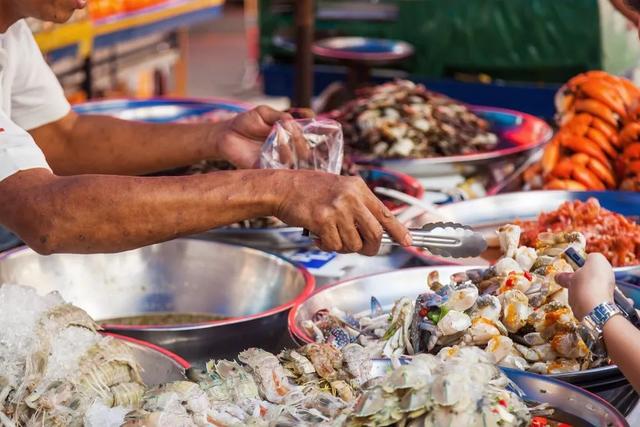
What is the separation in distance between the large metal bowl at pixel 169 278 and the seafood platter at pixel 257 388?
0.55 meters

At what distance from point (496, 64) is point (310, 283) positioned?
4388 millimetres

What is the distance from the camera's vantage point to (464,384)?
1155mm

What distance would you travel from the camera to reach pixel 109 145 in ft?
7.88

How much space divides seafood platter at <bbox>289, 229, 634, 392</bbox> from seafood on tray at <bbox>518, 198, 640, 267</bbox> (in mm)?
339

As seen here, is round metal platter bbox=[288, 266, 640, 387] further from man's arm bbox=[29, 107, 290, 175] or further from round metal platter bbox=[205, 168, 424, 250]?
man's arm bbox=[29, 107, 290, 175]

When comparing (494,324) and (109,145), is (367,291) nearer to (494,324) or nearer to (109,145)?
(494,324)

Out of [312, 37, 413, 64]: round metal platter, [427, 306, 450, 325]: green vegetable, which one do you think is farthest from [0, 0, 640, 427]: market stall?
[312, 37, 413, 64]: round metal platter

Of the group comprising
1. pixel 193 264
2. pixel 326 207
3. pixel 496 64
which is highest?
pixel 326 207

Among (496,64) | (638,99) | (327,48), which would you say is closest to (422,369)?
(638,99)

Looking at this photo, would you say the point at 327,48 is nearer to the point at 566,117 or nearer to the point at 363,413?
the point at 566,117

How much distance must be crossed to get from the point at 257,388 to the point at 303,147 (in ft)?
2.92

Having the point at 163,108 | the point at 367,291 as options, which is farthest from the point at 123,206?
the point at 163,108

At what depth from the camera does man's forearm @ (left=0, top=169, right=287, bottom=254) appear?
156cm

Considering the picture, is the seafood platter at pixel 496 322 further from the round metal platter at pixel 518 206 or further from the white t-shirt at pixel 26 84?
the white t-shirt at pixel 26 84
